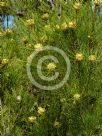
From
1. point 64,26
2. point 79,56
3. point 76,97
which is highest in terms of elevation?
point 64,26

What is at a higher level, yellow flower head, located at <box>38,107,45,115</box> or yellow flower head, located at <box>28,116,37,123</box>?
yellow flower head, located at <box>38,107,45,115</box>

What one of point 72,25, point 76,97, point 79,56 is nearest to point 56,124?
point 76,97

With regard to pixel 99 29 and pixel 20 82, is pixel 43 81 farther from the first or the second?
pixel 99 29

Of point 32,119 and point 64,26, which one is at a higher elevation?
point 64,26

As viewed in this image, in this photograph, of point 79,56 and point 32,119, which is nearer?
point 79,56

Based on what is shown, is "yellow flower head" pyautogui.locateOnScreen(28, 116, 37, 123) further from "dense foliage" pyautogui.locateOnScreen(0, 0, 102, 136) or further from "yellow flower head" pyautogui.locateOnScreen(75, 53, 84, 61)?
"yellow flower head" pyautogui.locateOnScreen(75, 53, 84, 61)

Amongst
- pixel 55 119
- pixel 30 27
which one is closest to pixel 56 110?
pixel 55 119

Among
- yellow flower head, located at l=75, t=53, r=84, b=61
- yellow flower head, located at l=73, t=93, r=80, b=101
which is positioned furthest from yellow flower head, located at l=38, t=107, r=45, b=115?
yellow flower head, located at l=75, t=53, r=84, b=61

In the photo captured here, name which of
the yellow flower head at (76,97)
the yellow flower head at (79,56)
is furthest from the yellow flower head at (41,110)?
the yellow flower head at (79,56)

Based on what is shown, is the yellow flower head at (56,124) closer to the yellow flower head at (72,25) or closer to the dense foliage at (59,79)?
the dense foliage at (59,79)

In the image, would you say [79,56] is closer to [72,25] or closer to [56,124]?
[72,25]

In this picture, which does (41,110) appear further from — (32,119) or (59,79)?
(59,79)
